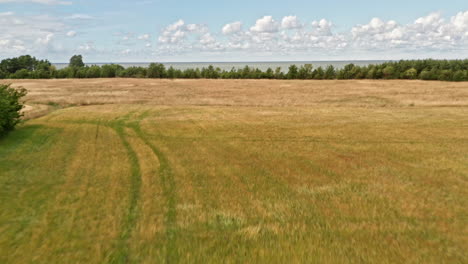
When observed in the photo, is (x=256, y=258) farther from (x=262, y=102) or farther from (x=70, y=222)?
(x=262, y=102)

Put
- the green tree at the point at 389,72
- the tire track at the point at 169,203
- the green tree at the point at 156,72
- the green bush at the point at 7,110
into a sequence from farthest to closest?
the green tree at the point at 156,72 → the green tree at the point at 389,72 → the green bush at the point at 7,110 → the tire track at the point at 169,203

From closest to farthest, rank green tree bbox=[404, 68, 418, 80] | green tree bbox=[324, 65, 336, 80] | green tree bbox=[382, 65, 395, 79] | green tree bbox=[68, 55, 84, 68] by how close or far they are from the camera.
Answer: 1. green tree bbox=[404, 68, 418, 80]
2. green tree bbox=[382, 65, 395, 79]
3. green tree bbox=[324, 65, 336, 80]
4. green tree bbox=[68, 55, 84, 68]

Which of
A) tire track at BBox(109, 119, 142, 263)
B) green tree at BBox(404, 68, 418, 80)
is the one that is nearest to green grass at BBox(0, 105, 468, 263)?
tire track at BBox(109, 119, 142, 263)

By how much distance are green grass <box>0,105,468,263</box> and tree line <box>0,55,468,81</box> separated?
9001cm

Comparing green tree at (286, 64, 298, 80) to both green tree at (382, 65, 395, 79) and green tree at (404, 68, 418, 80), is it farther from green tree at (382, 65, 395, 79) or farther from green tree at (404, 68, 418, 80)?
green tree at (404, 68, 418, 80)

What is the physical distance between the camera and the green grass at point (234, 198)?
789 cm

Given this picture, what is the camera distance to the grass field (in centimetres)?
791

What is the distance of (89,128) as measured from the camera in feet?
87.6

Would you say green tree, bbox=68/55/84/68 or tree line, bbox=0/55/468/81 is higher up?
green tree, bbox=68/55/84/68

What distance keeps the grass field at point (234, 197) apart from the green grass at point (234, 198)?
0.05 m

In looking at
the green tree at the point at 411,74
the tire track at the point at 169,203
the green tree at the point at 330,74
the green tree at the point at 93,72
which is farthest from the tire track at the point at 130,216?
the green tree at the point at 93,72

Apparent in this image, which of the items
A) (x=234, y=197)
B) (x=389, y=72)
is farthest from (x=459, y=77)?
(x=234, y=197)

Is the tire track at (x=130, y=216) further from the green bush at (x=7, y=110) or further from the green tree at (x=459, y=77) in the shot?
the green tree at (x=459, y=77)

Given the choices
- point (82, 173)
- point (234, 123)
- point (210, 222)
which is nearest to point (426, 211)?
point (210, 222)
